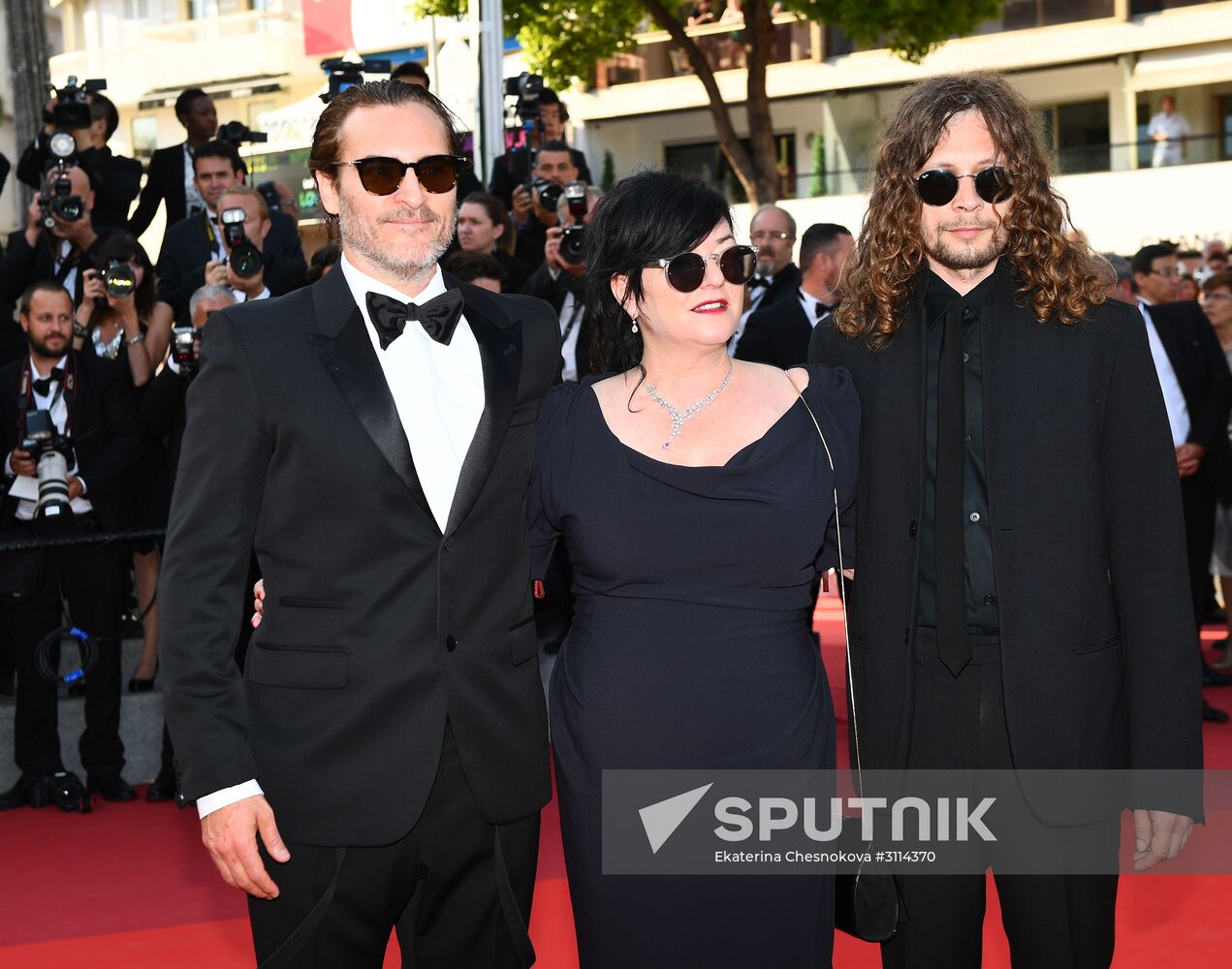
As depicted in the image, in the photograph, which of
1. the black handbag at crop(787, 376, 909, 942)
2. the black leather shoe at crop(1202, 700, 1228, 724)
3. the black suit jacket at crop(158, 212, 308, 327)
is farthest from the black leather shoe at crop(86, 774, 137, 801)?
the black leather shoe at crop(1202, 700, 1228, 724)

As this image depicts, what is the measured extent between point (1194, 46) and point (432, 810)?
2545cm

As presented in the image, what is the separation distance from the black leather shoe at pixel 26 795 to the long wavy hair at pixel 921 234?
4.22m

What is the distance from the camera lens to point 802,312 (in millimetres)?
6406

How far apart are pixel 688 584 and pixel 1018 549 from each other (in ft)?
1.95

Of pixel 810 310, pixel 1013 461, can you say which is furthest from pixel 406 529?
pixel 810 310

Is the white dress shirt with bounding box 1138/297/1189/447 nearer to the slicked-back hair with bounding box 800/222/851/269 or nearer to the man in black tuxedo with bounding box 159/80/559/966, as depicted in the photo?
the slicked-back hair with bounding box 800/222/851/269

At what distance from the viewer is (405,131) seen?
260 cm

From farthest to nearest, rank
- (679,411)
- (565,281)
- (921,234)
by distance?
(565,281)
(921,234)
(679,411)

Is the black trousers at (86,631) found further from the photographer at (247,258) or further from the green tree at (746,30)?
the green tree at (746,30)

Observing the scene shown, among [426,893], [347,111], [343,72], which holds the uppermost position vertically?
[343,72]

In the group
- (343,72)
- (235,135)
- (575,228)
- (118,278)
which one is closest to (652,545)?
(575,228)

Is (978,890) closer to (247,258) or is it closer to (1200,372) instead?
(247,258)

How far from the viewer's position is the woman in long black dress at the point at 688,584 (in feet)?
8.51

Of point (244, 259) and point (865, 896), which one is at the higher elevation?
point (244, 259)
